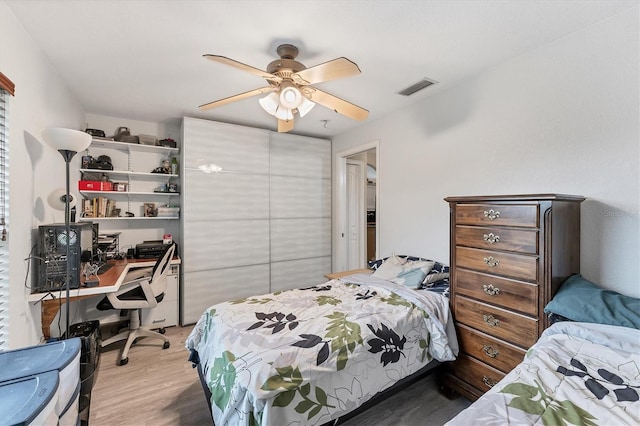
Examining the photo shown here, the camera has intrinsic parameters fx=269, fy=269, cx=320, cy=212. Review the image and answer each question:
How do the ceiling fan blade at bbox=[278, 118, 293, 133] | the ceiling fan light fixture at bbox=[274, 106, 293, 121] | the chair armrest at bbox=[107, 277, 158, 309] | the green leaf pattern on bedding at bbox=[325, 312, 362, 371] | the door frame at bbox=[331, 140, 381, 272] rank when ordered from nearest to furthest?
the green leaf pattern on bedding at bbox=[325, 312, 362, 371], the ceiling fan light fixture at bbox=[274, 106, 293, 121], the ceiling fan blade at bbox=[278, 118, 293, 133], the chair armrest at bbox=[107, 277, 158, 309], the door frame at bbox=[331, 140, 381, 272]

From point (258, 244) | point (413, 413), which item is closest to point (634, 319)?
point (413, 413)

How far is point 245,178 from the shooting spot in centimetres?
356

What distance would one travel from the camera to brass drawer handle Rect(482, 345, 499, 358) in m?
1.71

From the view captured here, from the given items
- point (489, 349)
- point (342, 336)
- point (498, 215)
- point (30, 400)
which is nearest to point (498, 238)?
point (498, 215)

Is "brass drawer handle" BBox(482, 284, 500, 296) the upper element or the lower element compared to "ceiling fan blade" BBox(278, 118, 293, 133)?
lower

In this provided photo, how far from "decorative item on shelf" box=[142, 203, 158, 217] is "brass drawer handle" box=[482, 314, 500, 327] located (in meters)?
3.73

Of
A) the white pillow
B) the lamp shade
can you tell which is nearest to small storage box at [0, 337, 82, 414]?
the lamp shade

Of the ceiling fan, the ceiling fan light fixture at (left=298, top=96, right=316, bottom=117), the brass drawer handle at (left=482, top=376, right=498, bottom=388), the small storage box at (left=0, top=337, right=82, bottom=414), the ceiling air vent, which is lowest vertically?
the brass drawer handle at (left=482, top=376, right=498, bottom=388)

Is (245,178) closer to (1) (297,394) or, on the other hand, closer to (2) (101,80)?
(2) (101,80)

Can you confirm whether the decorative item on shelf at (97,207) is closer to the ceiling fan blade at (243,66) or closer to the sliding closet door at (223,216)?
the sliding closet door at (223,216)

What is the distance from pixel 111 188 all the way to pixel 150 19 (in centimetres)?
229

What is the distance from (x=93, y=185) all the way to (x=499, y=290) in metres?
4.02

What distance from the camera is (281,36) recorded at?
1775 mm

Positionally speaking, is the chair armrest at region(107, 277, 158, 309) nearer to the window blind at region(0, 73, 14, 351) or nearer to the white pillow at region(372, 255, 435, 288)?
the window blind at region(0, 73, 14, 351)
